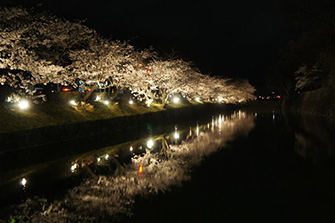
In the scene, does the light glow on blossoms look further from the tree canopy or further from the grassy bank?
the grassy bank

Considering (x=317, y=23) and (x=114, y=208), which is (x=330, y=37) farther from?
(x=114, y=208)

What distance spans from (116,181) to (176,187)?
1.88 meters

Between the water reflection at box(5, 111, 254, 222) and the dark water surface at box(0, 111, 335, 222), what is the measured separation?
21mm

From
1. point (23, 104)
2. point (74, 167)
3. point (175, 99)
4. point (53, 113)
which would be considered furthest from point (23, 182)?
point (175, 99)

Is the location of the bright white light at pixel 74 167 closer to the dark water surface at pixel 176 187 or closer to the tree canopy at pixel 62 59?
the dark water surface at pixel 176 187

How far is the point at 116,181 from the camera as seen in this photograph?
9.14m

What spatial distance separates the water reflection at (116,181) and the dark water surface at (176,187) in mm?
21

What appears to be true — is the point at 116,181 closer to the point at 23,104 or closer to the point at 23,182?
the point at 23,182

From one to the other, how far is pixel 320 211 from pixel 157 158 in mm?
7221

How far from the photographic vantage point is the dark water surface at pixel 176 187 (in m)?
6.45

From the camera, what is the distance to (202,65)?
236 ft

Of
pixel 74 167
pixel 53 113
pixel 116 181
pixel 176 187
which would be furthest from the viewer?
pixel 53 113

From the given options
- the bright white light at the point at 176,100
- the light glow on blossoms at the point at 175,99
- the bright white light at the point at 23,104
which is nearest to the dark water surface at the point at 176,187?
the bright white light at the point at 23,104

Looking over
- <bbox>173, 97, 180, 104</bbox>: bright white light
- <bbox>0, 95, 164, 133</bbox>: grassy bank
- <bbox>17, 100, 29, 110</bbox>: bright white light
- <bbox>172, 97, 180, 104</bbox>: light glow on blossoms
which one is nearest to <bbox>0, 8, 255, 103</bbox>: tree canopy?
<bbox>17, 100, 29, 110</bbox>: bright white light
